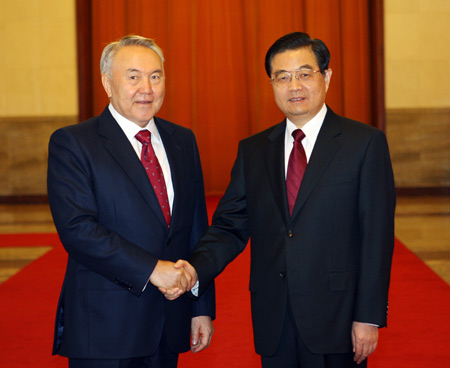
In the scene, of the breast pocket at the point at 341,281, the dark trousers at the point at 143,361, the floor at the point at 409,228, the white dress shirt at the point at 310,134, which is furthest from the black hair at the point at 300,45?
the floor at the point at 409,228

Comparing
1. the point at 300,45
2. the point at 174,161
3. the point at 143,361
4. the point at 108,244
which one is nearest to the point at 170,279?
Result: the point at 108,244

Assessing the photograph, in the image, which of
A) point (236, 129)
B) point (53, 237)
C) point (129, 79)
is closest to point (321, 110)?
point (129, 79)

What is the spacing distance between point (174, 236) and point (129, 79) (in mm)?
532

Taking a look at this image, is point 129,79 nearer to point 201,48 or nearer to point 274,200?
point 274,200

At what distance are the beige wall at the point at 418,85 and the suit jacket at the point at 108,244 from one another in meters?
7.52

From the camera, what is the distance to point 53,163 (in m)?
2.01

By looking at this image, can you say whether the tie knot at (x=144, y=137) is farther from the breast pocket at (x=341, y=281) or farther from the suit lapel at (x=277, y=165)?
the breast pocket at (x=341, y=281)

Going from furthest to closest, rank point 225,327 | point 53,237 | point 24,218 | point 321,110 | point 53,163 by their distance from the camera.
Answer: point 24,218
point 53,237
point 225,327
point 321,110
point 53,163

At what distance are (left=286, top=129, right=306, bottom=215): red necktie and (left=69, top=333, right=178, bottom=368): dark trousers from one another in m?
0.61

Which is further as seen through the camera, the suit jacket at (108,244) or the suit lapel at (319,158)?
the suit lapel at (319,158)

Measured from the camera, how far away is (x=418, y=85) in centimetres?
909

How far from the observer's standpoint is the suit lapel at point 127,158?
6.61ft

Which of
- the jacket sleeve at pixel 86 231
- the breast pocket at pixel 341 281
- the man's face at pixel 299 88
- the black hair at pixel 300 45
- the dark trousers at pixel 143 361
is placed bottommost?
the dark trousers at pixel 143 361

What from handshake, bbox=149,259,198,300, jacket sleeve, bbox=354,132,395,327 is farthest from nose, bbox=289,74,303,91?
handshake, bbox=149,259,198,300
